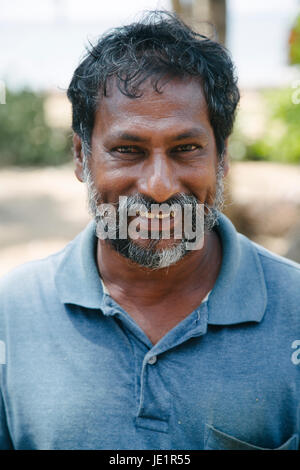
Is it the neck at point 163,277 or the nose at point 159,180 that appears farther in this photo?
the neck at point 163,277

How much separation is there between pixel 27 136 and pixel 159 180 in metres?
10.4

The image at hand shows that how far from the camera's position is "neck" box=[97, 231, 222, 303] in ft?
6.47

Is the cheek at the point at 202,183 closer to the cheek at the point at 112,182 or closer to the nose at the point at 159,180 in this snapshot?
the nose at the point at 159,180

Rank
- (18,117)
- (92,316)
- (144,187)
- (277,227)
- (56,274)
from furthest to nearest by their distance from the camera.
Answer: (18,117)
(277,227)
(56,274)
(92,316)
(144,187)

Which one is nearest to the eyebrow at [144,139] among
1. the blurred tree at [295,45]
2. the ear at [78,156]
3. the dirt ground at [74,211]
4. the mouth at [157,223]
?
the mouth at [157,223]

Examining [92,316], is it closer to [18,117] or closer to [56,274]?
[56,274]

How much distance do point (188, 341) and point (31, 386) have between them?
55 cm

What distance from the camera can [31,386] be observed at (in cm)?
187

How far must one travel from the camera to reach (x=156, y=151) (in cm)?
179

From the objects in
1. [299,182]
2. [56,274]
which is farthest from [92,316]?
[299,182]

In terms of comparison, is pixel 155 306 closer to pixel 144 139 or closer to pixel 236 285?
pixel 236 285

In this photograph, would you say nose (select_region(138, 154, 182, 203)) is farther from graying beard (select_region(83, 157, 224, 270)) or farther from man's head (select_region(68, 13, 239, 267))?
graying beard (select_region(83, 157, 224, 270))

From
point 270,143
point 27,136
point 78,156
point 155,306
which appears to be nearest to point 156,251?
point 155,306

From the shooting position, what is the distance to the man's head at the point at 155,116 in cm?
179
